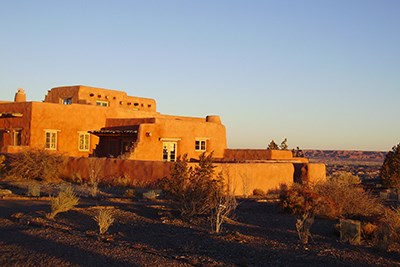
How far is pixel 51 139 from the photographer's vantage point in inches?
1278

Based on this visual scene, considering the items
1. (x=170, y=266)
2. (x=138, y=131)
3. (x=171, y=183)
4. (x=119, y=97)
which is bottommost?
(x=170, y=266)

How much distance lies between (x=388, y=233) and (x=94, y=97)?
33.5m

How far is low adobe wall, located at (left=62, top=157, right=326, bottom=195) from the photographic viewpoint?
23.0 meters

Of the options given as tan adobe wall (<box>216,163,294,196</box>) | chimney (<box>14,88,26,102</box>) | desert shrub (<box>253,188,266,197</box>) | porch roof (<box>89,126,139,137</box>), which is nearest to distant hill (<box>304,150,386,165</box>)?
chimney (<box>14,88,26,102</box>)

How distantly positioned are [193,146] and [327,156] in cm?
12617

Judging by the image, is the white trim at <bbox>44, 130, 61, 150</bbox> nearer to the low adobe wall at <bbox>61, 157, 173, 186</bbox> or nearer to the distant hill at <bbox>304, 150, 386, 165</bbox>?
the low adobe wall at <bbox>61, 157, 173, 186</bbox>

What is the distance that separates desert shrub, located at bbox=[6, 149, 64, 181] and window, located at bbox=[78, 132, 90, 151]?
24.1ft

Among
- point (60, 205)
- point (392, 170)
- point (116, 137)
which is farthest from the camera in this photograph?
point (116, 137)

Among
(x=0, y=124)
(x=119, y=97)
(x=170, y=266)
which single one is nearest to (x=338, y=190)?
(x=170, y=266)

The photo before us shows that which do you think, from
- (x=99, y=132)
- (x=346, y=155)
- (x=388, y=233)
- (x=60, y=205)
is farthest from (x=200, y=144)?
(x=346, y=155)

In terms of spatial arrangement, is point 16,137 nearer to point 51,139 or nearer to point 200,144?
point 51,139

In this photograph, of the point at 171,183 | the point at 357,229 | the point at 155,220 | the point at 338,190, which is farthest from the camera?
the point at 338,190

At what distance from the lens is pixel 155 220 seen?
13.3m

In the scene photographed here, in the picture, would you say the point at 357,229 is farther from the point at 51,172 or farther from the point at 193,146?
the point at 193,146
